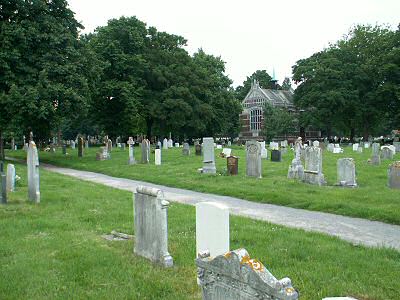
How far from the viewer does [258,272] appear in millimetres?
3377

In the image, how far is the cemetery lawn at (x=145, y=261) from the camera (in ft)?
17.6

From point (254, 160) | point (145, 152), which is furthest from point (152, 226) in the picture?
point (145, 152)

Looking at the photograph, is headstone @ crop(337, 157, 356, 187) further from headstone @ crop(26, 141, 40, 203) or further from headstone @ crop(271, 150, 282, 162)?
headstone @ crop(271, 150, 282, 162)

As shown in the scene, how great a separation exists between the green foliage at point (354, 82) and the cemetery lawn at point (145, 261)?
47880mm

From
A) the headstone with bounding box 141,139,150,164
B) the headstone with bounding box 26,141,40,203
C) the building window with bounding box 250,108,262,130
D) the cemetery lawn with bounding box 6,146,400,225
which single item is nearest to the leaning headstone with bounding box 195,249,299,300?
the cemetery lawn with bounding box 6,146,400,225

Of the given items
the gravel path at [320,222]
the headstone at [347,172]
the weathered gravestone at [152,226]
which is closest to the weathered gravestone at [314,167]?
the headstone at [347,172]

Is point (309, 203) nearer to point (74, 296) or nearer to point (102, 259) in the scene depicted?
point (102, 259)

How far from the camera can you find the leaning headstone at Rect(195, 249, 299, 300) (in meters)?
3.20

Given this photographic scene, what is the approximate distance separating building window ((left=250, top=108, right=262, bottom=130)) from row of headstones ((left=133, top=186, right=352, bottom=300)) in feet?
272

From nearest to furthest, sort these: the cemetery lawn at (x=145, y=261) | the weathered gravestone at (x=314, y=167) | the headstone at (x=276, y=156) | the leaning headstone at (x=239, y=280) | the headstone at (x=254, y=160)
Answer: the leaning headstone at (x=239, y=280) → the cemetery lawn at (x=145, y=261) → the weathered gravestone at (x=314, y=167) → the headstone at (x=254, y=160) → the headstone at (x=276, y=156)

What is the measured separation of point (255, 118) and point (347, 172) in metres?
76.1

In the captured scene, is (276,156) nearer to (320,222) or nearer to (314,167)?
(314,167)

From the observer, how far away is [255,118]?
89875mm

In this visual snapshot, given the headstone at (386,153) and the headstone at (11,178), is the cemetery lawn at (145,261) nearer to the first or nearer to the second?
the headstone at (11,178)
